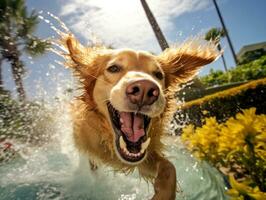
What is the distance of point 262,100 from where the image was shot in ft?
34.5

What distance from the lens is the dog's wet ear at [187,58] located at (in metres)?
4.47

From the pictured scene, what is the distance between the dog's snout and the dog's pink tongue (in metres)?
0.39

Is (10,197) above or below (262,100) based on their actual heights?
above

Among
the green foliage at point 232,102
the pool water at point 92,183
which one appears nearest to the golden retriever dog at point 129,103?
the pool water at point 92,183

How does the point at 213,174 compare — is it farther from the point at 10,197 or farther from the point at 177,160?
the point at 10,197

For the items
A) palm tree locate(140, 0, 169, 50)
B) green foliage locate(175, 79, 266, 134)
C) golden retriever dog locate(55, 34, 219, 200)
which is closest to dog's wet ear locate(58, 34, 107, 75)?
golden retriever dog locate(55, 34, 219, 200)

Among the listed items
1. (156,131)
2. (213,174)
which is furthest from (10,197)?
(213,174)

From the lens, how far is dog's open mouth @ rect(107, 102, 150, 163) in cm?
325

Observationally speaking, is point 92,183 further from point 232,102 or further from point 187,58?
point 232,102

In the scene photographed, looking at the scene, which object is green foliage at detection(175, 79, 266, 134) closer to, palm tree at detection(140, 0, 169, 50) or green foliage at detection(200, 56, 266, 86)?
palm tree at detection(140, 0, 169, 50)

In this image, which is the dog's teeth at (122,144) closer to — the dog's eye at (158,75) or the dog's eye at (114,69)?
the dog's eye at (114,69)

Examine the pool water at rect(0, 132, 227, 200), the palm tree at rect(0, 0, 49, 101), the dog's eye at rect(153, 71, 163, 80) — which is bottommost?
the pool water at rect(0, 132, 227, 200)

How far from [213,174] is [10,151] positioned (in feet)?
18.0

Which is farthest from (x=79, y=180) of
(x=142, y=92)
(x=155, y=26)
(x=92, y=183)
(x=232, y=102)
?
(x=155, y=26)
